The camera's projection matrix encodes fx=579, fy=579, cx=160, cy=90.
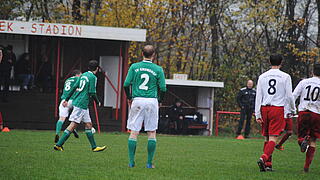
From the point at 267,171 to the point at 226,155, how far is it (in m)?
3.51

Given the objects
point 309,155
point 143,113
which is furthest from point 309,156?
point 143,113

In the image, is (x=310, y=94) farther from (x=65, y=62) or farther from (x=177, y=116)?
(x=65, y=62)

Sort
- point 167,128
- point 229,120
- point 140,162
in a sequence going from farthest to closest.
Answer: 1. point 229,120
2. point 167,128
3. point 140,162

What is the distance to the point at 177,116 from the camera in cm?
2481

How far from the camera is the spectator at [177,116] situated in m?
24.8

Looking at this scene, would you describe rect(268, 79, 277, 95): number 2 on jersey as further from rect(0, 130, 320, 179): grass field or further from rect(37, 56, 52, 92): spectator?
rect(37, 56, 52, 92): spectator

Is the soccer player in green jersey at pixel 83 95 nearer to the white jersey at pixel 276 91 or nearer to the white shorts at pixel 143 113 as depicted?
the white shorts at pixel 143 113

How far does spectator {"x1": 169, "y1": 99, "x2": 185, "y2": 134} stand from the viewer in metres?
24.8

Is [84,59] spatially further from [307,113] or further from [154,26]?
[307,113]

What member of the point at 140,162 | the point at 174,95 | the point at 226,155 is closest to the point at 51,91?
the point at 174,95

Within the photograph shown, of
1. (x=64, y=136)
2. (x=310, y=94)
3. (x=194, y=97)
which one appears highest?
(x=310, y=94)

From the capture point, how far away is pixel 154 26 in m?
33.2

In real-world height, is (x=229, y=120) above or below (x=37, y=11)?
below

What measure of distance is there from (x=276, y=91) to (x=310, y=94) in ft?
2.73
